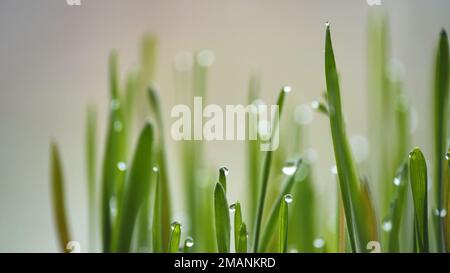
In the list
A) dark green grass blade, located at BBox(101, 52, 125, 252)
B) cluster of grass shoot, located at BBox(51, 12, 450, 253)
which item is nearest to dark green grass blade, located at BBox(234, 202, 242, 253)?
cluster of grass shoot, located at BBox(51, 12, 450, 253)

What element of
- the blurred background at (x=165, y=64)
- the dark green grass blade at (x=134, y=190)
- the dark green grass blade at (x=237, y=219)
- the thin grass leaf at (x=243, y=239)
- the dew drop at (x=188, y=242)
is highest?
the blurred background at (x=165, y=64)

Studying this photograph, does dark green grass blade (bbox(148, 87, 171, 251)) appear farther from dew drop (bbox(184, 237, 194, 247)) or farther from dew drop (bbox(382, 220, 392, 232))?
dew drop (bbox(382, 220, 392, 232))

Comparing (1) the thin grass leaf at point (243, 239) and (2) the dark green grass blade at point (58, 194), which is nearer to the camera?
(1) the thin grass leaf at point (243, 239)

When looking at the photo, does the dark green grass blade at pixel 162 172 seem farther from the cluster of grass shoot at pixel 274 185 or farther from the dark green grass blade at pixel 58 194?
the dark green grass blade at pixel 58 194

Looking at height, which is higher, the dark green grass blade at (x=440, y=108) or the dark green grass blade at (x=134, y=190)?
the dark green grass blade at (x=440, y=108)

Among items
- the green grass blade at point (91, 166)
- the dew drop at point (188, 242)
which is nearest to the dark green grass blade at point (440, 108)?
the dew drop at point (188, 242)

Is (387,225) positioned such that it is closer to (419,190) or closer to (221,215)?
(419,190)
